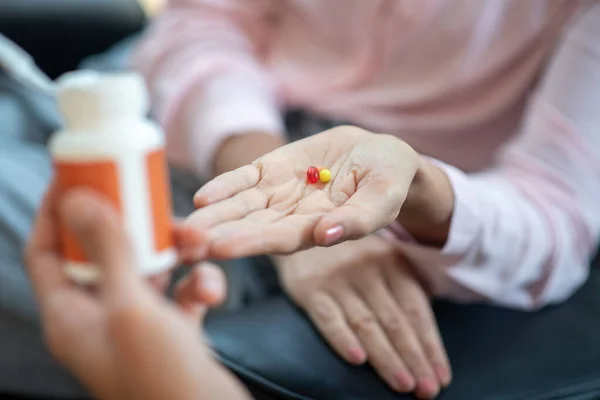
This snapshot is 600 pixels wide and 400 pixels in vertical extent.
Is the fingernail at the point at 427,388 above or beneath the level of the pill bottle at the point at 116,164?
beneath

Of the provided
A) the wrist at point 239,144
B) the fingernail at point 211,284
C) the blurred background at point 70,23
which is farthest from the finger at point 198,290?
the blurred background at point 70,23

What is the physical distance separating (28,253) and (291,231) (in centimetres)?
11

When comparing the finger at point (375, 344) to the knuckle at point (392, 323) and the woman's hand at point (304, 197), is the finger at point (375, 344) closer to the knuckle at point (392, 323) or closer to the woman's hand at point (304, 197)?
the knuckle at point (392, 323)

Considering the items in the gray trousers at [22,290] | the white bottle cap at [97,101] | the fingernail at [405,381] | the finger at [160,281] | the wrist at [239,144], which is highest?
the white bottle cap at [97,101]

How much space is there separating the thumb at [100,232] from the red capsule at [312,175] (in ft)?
0.26

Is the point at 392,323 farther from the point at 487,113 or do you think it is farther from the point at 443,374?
the point at 487,113

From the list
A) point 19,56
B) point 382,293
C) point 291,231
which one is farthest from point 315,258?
point 19,56

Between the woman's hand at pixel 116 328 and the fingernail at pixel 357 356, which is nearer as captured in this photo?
the woman's hand at pixel 116 328

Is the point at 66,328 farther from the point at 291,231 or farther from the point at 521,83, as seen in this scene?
the point at 521,83

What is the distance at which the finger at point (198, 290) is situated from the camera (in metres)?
0.27

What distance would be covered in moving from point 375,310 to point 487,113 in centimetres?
18

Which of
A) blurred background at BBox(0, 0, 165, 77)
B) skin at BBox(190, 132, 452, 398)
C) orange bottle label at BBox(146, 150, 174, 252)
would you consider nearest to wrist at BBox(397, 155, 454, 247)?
skin at BBox(190, 132, 452, 398)

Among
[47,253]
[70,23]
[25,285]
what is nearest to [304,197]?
[47,253]

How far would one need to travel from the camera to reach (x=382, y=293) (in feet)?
1.40
